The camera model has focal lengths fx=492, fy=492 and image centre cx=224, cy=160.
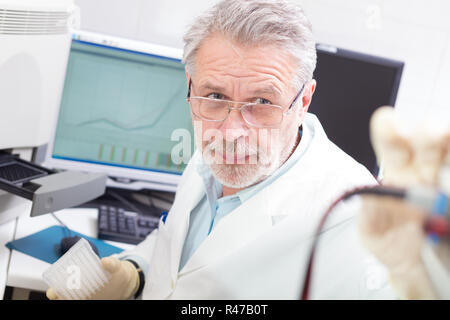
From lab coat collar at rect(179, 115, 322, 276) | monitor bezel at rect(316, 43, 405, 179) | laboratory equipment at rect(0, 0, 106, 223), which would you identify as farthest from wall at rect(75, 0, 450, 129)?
lab coat collar at rect(179, 115, 322, 276)

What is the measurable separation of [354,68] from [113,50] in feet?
2.35

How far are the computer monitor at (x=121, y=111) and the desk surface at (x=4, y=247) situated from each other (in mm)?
266

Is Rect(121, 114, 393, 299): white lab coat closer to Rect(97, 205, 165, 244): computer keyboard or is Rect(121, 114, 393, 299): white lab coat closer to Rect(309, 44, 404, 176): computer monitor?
Rect(97, 205, 165, 244): computer keyboard

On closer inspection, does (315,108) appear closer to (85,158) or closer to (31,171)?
(85,158)

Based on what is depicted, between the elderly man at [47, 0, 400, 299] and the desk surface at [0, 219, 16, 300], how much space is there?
0.25 metres

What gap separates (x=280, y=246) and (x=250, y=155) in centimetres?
22

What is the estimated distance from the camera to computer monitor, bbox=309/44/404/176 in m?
1.47

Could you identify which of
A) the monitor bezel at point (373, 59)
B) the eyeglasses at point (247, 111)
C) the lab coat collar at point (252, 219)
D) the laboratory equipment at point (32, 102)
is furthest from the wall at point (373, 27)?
the lab coat collar at point (252, 219)

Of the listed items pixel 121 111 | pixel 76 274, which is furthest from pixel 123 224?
pixel 76 274

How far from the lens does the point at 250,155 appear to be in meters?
0.86

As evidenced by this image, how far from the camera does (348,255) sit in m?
0.64

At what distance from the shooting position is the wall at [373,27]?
5.47 feet
